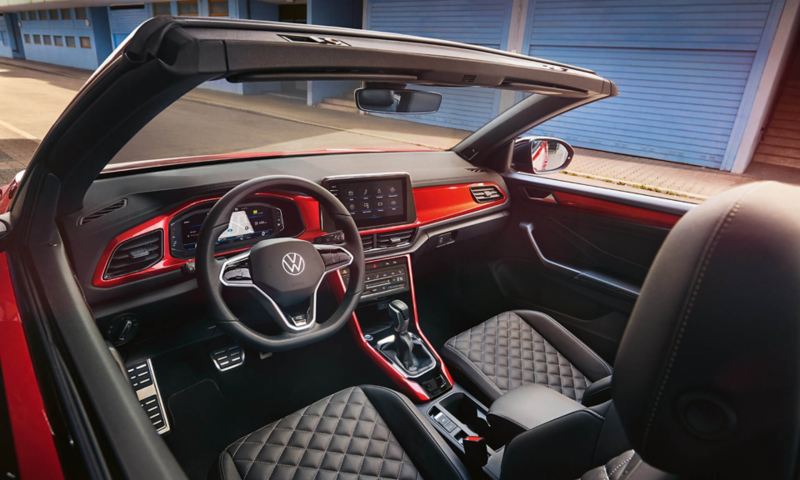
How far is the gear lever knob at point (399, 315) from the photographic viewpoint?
7.88ft

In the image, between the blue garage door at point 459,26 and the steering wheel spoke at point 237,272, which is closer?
the steering wheel spoke at point 237,272

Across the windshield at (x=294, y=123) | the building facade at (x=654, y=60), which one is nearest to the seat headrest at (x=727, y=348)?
the windshield at (x=294, y=123)

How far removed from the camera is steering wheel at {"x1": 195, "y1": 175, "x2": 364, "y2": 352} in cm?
153

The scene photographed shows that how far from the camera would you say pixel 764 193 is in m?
0.63

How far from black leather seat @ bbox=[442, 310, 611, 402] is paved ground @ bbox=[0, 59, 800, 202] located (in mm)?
2409

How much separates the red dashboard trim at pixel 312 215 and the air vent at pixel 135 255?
0.04 ft

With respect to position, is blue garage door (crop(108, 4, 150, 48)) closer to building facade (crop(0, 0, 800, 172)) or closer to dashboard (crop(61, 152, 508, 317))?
building facade (crop(0, 0, 800, 172))

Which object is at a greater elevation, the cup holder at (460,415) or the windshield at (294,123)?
the windshield at (294,123)

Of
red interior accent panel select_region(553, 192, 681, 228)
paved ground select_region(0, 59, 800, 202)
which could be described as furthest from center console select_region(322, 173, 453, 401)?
paved ground select_region(0, 59, 800, 202)

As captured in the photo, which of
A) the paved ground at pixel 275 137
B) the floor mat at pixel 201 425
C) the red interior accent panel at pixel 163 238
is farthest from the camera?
the paved ground at pixel 275 137

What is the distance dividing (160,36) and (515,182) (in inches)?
97.8

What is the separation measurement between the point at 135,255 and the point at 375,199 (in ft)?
3.59

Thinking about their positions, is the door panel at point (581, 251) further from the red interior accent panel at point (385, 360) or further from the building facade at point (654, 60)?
the building facade at point (654, 60)

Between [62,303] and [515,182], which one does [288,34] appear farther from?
[515,182]
